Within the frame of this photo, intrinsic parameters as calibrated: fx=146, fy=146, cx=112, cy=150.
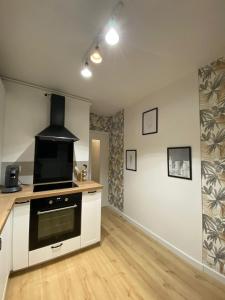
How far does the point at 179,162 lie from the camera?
209 cm

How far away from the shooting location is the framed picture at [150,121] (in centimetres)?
252

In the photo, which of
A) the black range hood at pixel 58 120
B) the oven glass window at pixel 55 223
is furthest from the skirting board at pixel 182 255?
the black range hood at pixel 58 120

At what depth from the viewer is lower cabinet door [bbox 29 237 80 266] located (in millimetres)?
1742

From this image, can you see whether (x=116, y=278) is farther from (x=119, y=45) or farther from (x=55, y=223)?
(x=119, y=45)

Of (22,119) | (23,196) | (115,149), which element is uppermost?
(22,119)

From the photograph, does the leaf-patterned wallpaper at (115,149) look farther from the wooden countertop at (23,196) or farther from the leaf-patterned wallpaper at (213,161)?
the leaf-patterned wallpaper at (213,161)

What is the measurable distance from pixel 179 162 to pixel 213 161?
1.46ft

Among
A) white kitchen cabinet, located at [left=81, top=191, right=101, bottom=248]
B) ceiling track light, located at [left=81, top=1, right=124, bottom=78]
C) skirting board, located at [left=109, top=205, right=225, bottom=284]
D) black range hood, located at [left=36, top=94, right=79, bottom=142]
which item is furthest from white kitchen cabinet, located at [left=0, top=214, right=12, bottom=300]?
skirting board, located at [left=109, top=205, right=225, bottom=284]

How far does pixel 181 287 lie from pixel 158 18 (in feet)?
8.58

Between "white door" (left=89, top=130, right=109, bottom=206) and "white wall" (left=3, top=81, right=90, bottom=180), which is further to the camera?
"white door" (left=89, top=130, right=109, bottom=206)

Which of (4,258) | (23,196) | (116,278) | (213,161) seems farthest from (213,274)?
(23,196)

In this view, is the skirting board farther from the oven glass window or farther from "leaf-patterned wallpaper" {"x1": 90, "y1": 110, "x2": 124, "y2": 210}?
the oven glass window

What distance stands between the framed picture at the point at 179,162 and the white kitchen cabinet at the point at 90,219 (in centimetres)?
118

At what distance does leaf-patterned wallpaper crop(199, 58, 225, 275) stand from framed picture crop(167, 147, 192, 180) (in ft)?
0.60
